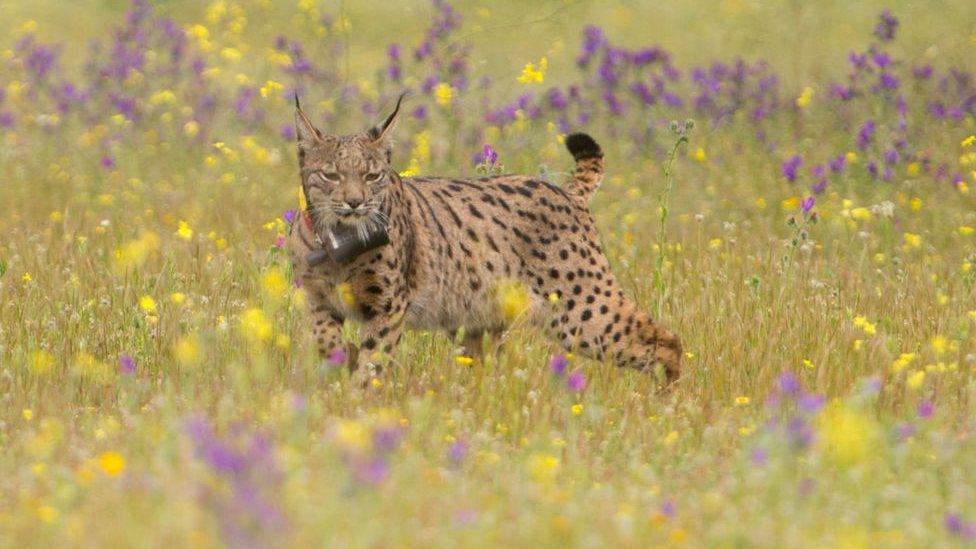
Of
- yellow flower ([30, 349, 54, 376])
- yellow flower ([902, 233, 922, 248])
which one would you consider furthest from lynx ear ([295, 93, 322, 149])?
yellow flower ([902, 233, 922, 248])

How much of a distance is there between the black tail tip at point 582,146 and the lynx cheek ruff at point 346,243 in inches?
50.5

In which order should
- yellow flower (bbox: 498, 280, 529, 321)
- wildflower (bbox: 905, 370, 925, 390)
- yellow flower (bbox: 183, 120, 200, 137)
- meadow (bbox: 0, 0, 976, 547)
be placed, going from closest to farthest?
meadow (bbox: 0, 0, 976, 547), wildflower (bbox: 905, 370, 925, 390), yellow flower (bbox: 498, 280, 529, 321), yellow flower (bbox: 183, 120, 200, 137)

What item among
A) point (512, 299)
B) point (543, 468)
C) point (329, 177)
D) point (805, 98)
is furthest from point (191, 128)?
point (543, 468)

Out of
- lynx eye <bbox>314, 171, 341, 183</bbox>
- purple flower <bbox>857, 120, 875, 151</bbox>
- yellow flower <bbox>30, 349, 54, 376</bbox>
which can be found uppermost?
purple flower <bbox>857, 120, 875, 151</bbox>

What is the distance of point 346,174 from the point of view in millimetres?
7004

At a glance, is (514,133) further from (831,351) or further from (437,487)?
(437,487)

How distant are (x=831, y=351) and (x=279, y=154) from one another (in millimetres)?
6286

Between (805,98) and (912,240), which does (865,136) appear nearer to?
(912,240)

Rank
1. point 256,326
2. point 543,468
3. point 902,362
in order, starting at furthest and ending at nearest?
1. point 902,362
2. point 256,326
3. point 543,468

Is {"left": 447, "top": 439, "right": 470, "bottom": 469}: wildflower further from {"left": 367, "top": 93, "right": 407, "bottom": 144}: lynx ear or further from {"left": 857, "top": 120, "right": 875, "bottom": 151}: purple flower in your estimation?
{"left": 857, "top": 120, "right": 875, "bottom": 151}: purple flower

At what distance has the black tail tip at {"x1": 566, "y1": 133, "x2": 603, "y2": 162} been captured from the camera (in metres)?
7.84

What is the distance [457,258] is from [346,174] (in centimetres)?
75

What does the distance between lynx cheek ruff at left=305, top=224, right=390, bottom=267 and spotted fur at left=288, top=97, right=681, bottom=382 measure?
0.15 feet

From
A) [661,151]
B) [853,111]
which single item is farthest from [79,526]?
[853,111]
